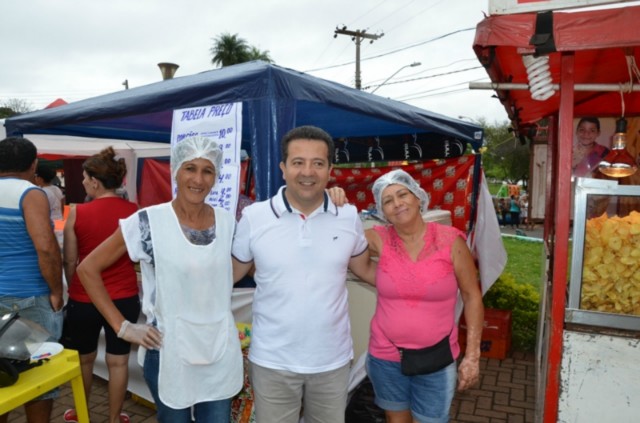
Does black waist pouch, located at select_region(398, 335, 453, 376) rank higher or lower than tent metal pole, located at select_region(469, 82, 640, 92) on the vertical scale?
lower

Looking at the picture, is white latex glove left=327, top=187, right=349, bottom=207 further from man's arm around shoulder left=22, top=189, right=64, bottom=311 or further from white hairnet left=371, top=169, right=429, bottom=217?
man's arm around shoulder left=22, top=189, right=64, bottom=311

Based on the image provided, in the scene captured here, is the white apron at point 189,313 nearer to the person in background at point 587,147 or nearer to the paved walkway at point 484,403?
the paved walkway at point 484,403

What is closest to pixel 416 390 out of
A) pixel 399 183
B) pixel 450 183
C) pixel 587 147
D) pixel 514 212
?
pixel 399 183

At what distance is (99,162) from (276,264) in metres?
1.68

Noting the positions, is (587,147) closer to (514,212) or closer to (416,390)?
(416,390)

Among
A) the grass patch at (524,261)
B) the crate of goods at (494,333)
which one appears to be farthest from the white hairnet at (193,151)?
the grass patch at (524,261)

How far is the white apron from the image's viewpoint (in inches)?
72.3

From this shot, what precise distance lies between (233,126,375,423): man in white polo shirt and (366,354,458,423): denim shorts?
0.26 metres

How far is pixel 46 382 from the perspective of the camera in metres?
1.98

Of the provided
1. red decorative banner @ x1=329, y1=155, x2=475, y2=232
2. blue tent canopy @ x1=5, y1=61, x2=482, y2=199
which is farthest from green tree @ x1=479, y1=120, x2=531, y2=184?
blue tent canopy @ x1=5, y1=61, x2=482, y2=199

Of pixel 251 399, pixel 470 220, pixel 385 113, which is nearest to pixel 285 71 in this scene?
pixel 385 113

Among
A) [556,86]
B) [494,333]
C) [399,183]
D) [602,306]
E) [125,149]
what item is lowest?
[494,333]

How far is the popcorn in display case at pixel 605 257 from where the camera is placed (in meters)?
2.20

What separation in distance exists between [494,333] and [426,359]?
10.2ft
